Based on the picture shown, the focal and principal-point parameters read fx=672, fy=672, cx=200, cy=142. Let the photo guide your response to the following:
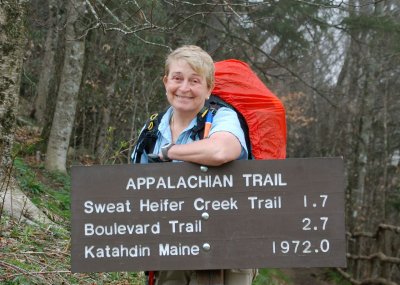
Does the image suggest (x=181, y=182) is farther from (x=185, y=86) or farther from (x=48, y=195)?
(x=48, y=195)

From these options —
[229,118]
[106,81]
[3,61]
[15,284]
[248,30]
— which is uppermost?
[248,30]

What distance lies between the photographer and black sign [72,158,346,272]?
3.12 meters

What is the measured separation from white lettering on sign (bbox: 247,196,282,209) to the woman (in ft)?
0.74

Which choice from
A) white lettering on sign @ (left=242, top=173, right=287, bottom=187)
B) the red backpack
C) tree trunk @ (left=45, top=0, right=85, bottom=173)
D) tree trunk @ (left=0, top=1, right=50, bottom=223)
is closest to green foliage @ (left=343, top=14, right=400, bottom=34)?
tree trunk @ (left=45, top=0, right=85, bottom=173)

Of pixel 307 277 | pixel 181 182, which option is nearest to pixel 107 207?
pixel 181 182

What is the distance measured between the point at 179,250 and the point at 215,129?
0.59m

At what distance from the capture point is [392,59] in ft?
68.1

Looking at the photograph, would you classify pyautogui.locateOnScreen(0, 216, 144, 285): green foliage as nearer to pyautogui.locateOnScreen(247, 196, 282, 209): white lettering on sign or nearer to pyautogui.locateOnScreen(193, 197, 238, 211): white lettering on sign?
pyautogui.locateOnScreen(193, 197, 238, 211): white lettering on sign

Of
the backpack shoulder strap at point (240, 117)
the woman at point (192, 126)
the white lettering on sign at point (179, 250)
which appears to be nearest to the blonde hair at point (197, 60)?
the woman at point (192, 126)

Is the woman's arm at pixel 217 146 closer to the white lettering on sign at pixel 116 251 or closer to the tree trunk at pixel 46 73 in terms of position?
the white lettering on sign at pixel 116 251

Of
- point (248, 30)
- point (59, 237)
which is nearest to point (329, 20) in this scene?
point (248, 30)

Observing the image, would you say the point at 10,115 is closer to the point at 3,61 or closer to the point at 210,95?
the point at 3,61

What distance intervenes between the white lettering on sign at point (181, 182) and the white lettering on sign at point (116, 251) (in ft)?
0.92

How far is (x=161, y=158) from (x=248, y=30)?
11.9 metres
